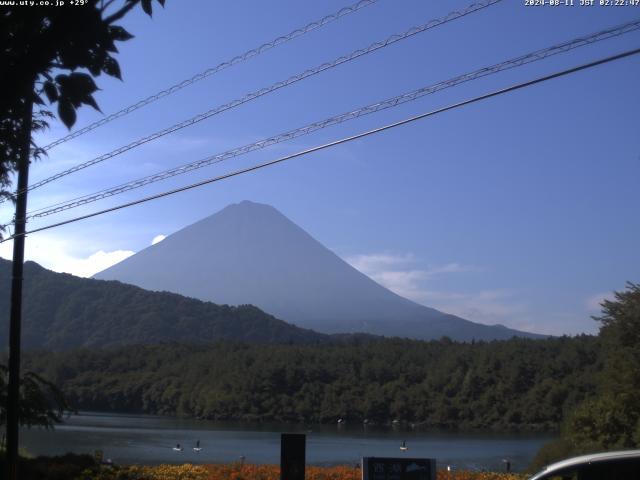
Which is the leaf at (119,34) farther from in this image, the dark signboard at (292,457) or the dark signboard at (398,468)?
the dark signboard at (292,457)

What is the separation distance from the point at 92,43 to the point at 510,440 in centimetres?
4456

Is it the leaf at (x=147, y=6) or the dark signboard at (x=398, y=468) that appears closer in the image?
the leaf at (x=147, y=6)

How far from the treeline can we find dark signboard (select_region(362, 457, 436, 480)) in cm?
3834

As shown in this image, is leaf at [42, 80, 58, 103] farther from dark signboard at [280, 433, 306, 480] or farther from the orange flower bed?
the orange flower bed

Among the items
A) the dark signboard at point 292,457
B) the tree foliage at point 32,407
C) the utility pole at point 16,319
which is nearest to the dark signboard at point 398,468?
the dark signboard at point 292,457

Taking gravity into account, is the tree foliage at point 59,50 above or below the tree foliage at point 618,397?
above

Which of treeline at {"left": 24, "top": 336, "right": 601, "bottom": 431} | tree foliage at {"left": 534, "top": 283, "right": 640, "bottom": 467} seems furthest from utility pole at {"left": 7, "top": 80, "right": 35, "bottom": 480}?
treeline at {"left": 24, "top": 336, "right": 601, "bottom": 431}

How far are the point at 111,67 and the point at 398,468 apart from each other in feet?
26.5

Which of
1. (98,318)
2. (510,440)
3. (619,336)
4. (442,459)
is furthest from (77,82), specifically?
(98,318)

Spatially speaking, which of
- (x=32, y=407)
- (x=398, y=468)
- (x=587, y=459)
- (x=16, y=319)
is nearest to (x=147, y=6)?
(x=587, y=459)

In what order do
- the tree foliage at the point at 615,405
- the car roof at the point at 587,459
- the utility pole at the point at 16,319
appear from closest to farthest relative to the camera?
1. the car roof at the point at 587,459
2. the utility pole at the point at 16,319
3. the tree foliage at the point at 615,405

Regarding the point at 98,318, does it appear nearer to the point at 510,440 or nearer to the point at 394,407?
the point at 394,407

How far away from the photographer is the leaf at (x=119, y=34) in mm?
4418

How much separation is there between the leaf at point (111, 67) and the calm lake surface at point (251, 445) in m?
21.6
